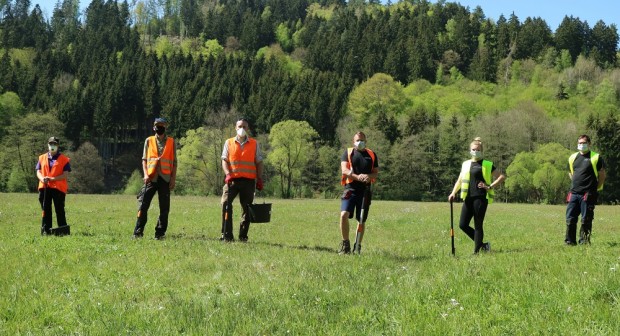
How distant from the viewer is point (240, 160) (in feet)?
43.6

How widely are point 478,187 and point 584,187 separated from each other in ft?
10.5

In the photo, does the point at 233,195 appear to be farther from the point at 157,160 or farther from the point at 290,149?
the point at 290,149

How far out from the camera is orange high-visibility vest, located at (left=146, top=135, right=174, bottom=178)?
13.4 meters

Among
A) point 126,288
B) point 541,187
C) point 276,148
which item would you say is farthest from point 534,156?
point 126,288

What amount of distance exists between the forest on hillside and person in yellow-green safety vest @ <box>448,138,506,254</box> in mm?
75336

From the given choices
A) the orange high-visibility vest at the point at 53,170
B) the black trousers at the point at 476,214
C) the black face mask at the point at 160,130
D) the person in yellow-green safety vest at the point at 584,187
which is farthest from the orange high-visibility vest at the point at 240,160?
the person in yellow-green safety vest at the point at 584,187

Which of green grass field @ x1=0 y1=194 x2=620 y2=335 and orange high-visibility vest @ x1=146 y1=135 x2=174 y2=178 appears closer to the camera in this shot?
green grass field @ x1=0 y1=194 x2=620 y2=335

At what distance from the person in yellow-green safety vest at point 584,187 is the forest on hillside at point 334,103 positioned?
73.1 meters

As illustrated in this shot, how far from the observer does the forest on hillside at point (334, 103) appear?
90.4m

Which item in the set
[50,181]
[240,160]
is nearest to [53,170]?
[50,181]

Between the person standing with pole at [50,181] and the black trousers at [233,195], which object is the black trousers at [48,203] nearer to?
the person standing with pole at [50,181]

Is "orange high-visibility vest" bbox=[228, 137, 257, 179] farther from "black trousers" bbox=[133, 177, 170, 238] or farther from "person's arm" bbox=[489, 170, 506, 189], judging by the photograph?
"person's arm" bbox=[489, 170, 506, 189]

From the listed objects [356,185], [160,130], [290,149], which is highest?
[160,130]

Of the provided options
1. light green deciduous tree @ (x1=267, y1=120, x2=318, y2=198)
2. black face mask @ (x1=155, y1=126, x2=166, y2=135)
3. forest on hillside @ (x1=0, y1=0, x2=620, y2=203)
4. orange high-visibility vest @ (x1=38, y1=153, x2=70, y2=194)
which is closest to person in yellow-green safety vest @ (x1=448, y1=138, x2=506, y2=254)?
black face mask @ (x1=155, y1=126, x2=166, y2=135)
